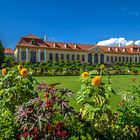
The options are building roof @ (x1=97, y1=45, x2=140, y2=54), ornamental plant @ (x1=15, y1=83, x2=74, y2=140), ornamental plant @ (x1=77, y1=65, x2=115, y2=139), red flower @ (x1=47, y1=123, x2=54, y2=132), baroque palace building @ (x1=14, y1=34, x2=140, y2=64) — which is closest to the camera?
ornamental plant @ (x1=15, y1=83, x2=74, y2=140)

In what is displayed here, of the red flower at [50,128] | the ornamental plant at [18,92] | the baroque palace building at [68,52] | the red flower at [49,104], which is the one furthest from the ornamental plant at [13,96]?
the baroque palace building at [68,52]

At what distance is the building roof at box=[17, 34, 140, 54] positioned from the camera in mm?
60781

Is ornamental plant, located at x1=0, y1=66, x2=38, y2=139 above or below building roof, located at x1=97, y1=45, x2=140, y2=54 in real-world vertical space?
below

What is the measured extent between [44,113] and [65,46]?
6147 cm

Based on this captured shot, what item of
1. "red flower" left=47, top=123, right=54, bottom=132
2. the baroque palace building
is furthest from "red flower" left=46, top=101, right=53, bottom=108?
the baroque palace building

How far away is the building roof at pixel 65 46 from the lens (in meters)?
60.8

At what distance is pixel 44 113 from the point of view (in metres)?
4.32

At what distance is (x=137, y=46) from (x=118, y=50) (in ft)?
21.1

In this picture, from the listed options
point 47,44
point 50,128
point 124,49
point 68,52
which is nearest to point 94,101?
point 50,128

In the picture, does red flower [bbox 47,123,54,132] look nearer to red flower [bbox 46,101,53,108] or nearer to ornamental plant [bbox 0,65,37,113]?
red flower [bbox 46,101,53,108]

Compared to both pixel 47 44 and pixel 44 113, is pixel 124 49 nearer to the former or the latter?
pixel 47 44

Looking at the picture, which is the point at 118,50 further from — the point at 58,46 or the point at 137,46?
the point at 58,46

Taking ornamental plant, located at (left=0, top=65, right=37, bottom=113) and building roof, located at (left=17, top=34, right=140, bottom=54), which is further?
building roof, located at (left=17, top=34, right=140, bottom=54)

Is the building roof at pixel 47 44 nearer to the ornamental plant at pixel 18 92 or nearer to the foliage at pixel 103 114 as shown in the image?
the ornamental plant at pixel 18 92
